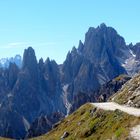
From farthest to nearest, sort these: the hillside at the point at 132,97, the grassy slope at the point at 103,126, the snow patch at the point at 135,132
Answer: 1. the hillside at the point at 132,97
2. the grassy slope at the point at 103,126
3. the snow patch at the point at 135,132

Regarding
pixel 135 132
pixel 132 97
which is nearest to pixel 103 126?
pixel 135 132

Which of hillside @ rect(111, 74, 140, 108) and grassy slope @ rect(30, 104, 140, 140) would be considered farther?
hillside @ rect(111, 74, 140, 108)

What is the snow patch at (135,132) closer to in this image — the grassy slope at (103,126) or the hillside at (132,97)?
the grassy slope at (103,126)

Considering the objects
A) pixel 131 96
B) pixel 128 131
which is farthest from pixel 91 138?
pixel 131 96

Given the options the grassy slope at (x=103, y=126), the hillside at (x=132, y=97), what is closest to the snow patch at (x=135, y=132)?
the grassy slope at (x=103, y=126)

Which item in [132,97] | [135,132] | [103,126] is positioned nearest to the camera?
[135,132]

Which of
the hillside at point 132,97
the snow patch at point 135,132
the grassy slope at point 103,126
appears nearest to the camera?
the snow patch at point 135,132

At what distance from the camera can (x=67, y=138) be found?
6344 centimetres

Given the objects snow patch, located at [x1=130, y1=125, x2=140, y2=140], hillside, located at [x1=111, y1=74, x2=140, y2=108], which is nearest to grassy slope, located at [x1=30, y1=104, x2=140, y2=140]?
snow patch, located at [x1=130, y1=125, x2=140, y2=140]

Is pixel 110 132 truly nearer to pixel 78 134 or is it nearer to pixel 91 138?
pixel 91 138

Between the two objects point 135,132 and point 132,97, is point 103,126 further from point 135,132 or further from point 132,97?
point 132,97

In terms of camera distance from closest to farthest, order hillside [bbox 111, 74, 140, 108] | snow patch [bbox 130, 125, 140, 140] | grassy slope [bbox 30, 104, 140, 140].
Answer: snow patch [bbox 130, 125, 140, 140] < grassy slope [bbox 30, 104, 140, 140] < hillside [bbox 111, 74, 140, 108]

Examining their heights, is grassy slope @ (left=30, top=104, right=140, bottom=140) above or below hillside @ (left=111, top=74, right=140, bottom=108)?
below

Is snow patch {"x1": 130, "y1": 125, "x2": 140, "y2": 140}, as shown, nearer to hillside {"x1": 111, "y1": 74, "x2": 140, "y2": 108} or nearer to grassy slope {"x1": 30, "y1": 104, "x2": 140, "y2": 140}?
grassy slope {"x1": 30, "y1": 104, "x2": 140, "y2": 140}
